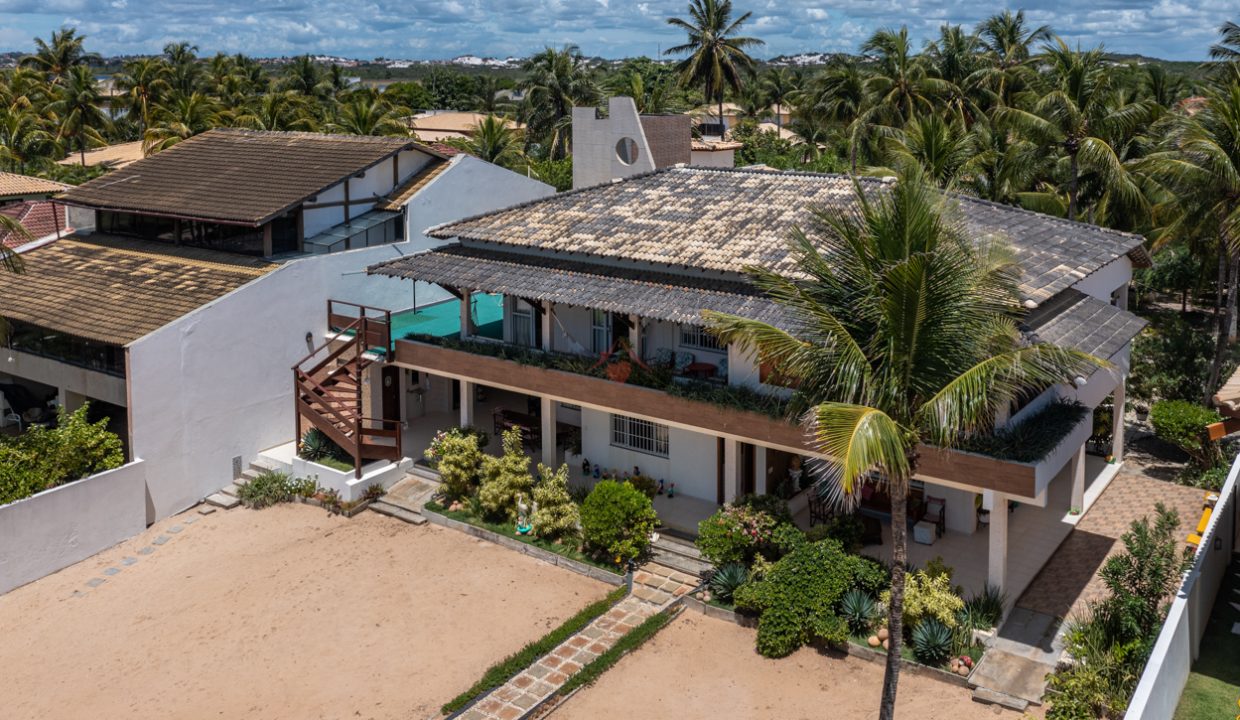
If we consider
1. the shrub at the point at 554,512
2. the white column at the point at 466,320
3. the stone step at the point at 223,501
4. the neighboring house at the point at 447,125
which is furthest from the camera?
the neighboring house at the point at 447,125

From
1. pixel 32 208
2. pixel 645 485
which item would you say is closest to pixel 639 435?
pixel 645 485

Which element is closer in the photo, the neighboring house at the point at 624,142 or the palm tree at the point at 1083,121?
the palm tree at the point at 1083,121

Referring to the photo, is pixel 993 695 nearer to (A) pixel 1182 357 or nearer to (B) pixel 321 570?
(B) pixel 321 570

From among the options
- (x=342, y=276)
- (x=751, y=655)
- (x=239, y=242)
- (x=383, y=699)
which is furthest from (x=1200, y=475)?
(x=239, y=242)

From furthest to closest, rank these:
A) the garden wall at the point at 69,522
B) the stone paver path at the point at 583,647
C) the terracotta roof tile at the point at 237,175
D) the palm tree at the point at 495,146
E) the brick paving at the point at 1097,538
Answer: the palm tree at the point at 495,146 → the terracotta roof tile at the point at 237,175 → the garden wall at the point at 69,522 → the brick paving at the point at 1097,538 → the stone paver path at the point at 583,647

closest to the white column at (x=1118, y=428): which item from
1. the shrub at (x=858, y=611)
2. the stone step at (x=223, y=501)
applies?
the shrub at (x=858, y=611)

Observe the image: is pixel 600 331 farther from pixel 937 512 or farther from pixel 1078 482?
pixel 1078 482

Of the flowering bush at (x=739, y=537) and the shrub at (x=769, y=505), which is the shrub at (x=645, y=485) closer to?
the shrub at (x=769, y=505)
